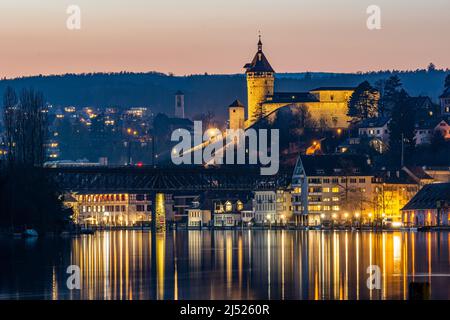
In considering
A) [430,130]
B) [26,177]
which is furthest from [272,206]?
[26,177]

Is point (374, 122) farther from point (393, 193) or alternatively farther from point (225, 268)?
point (225, 268)

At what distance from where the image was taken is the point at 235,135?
197750 millimetres

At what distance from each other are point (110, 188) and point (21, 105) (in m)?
24.4

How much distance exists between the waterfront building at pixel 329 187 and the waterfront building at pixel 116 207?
2787 cm

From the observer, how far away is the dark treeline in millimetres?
108312

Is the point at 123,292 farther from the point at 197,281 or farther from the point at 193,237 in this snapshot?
the point at 193,237

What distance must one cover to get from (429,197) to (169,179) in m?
27.9

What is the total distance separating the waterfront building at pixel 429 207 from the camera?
12812cm

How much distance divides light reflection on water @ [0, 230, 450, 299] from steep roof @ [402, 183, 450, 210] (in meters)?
19.1

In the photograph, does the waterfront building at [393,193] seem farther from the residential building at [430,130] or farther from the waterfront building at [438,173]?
the residential building at [430,130]

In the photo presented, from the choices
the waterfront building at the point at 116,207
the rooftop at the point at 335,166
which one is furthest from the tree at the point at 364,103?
the rooftop at the point at 335,166

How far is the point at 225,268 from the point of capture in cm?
7750

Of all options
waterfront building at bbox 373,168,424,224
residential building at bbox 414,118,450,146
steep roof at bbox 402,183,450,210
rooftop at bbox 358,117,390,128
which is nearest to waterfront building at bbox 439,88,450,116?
rooftop at bbox 358,117,390,128
